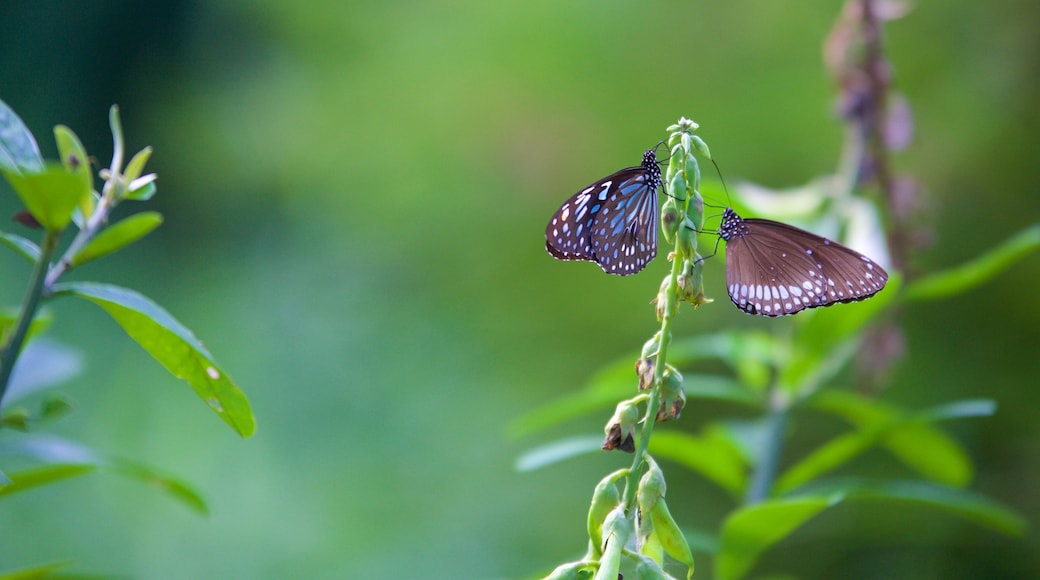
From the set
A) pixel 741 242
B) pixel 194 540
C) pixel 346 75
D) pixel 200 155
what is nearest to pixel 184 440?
pixel 194 540

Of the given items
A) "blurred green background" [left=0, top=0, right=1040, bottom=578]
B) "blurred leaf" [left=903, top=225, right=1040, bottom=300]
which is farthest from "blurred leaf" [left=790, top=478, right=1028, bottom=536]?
"blurred green background" [left=0, top=0, right=1040, bottom=578]

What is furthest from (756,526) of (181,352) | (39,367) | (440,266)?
(440,266)

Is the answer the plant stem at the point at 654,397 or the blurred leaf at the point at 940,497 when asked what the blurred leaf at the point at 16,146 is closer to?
the plant stem at the point at 654,397

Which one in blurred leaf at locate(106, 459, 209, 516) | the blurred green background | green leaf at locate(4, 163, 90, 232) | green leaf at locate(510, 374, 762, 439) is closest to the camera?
green leaf at locate(4, 163, 90, 232)

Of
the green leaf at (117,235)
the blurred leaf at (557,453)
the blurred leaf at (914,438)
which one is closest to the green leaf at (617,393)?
the blurred leaf at (914,438)

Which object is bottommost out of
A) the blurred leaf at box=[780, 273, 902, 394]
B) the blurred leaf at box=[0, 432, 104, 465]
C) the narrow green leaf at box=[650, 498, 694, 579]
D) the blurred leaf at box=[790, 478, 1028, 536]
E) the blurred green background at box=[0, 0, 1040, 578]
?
the narrow green leaf at box=[650, 498, 694, 579]

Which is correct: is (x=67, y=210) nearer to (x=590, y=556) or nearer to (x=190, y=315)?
(x=590, y=556)

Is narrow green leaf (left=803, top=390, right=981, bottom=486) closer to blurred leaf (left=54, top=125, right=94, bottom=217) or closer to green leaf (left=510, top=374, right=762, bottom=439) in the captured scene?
green leaf (left=510, top=374, right=762, bottom=439)
